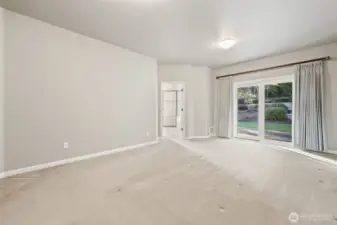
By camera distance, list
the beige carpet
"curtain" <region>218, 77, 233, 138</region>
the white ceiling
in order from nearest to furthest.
Answer: the beige carpet → the white ceiling → "curtain" <region>218, 77, 233, 138</region>

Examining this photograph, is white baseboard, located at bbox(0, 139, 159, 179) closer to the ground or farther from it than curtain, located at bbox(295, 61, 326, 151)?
closer to the ground

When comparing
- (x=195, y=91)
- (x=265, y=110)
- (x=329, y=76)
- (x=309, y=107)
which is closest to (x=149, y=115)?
(x=195, y=91)

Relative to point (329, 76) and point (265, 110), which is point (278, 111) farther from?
point (329, 76)

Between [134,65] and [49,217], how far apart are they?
4.19 m

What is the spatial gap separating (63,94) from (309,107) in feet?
17.9

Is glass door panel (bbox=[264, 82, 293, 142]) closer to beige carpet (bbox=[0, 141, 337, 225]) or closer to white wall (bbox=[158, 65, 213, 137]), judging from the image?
white wall (bbox=[158, 65, 213, 137])

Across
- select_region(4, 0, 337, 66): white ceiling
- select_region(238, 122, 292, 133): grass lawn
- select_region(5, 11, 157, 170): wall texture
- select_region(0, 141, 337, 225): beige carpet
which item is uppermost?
select_region(4, 0, 337, 66): white ceiling

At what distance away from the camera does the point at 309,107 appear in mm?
4922

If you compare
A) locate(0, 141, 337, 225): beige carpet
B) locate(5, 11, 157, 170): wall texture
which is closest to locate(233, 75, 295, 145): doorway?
locate(0, 141, 337, 225): beige carpet

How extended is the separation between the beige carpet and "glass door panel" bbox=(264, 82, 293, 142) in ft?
11.1

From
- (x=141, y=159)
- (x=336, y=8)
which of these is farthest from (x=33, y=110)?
(x=336, y=8)

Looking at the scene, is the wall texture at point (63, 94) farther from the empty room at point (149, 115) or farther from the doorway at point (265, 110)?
the doorway at point (265, 110)

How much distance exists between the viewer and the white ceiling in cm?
295

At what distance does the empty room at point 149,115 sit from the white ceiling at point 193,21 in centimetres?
2
